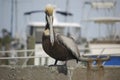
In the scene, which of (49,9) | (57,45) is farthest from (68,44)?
(49,9)

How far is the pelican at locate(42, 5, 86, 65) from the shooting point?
7.01 meters

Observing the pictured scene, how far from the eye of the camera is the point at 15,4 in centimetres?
2723

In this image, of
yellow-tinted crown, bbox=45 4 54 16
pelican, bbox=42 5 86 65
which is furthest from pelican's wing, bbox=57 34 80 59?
yellow-tinted crown, bbox=45 4 54 16

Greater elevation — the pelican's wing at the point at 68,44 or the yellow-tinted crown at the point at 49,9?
the yellow-tinted crown at the point at 49,9

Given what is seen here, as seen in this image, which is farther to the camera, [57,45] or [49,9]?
[49,9]

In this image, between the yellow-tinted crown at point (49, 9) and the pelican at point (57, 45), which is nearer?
the pelican at point (57, 45)

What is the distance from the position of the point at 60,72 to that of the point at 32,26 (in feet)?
51.9

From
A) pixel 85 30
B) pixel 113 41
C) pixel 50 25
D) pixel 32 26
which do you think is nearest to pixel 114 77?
pixel 50 25

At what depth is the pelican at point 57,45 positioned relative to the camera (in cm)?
701

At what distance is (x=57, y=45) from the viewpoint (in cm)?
703

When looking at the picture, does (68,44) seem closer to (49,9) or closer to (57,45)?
(57,45)

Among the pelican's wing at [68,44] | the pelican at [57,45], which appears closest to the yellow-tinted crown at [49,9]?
the pelican at [57,45]

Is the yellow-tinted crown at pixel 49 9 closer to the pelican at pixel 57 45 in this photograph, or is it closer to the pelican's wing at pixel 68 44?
the pelican at pixel 57 45

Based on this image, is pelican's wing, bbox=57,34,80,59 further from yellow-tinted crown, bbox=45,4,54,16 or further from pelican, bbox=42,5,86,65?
yellow-tinted crown, bbox=45,4,54,16
